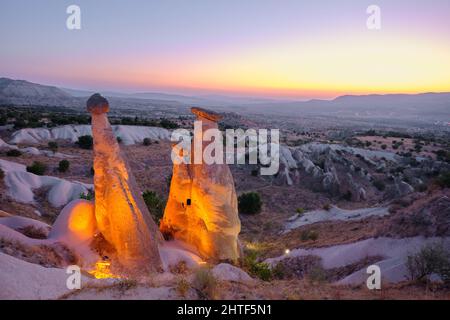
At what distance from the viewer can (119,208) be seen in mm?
7383

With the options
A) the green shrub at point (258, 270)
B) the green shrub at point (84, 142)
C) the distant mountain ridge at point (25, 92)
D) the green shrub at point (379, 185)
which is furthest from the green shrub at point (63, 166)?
the distant mountain ridge at point (25, 92)

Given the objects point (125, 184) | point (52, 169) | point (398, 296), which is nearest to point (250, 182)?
point (52, 169)

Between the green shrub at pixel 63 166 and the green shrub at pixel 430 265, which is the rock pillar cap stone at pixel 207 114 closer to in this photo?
the green shrub at pixel 430 265

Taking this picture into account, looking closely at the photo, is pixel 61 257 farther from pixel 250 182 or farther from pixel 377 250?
→ pixel 250 182

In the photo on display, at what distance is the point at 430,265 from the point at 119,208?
625 cm

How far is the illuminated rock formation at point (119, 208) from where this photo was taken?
7.23 meters

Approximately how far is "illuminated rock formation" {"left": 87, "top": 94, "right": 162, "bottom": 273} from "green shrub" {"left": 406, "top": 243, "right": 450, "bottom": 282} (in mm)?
5216

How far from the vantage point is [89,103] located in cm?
771

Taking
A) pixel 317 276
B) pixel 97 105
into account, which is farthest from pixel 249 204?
pixel 97 105

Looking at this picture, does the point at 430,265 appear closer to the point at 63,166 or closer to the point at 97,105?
the point at 97,105

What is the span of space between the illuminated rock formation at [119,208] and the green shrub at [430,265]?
5.22 meters

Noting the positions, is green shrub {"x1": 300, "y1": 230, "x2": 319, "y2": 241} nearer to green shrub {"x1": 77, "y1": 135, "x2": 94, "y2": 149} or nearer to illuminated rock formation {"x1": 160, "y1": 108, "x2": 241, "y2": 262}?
illuminated rock formation {"x1": 160, "y1": 108, "x2": 241, "y2": 262}

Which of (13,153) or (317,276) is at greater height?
(13,153)
